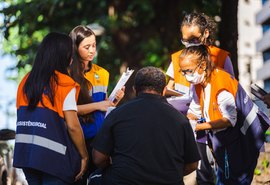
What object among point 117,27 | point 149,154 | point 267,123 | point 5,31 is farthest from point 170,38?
point 149,154

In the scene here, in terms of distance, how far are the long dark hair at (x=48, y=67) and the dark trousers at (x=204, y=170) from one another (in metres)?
1.74

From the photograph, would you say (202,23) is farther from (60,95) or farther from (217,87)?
(60,95)

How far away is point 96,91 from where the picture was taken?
6.78m

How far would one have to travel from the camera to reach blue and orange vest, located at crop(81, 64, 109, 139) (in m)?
6.55

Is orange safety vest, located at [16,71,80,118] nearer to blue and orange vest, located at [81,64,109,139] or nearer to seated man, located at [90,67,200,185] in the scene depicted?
seated man, located at [90,67,200,185]

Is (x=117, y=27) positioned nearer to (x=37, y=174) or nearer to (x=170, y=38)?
(x=170, y=38)

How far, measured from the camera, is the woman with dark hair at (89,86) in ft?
21.3

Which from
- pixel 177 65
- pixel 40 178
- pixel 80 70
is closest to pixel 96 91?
pixel 80 70

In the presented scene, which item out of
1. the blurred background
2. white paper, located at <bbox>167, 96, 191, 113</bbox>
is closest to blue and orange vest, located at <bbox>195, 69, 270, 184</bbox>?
white paper, located at <bbox>167, 96, 191, 113</bbox>

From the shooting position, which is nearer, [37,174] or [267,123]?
[37,174]

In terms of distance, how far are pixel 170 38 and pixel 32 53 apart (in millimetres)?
3693

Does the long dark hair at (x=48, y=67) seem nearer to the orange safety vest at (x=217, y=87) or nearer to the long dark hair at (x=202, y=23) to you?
the orange safety vest at (x=217, y=87)

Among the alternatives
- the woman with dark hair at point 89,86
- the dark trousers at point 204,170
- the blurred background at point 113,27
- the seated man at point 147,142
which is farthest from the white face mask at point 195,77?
the blurred background at point 113,27

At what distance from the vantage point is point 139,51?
64.7 ft
